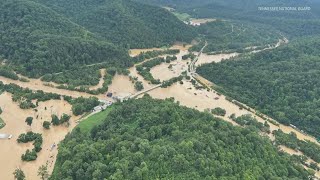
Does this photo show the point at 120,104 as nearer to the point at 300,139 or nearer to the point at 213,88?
the point at 213,88

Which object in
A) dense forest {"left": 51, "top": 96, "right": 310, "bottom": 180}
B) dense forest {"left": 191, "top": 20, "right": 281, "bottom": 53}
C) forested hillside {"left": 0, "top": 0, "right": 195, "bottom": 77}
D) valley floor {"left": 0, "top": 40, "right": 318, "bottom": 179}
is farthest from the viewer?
dense forest {"left": 191, "top": 20, "right": 281, "bottom": 53}

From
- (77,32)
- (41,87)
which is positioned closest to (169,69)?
(77,32)

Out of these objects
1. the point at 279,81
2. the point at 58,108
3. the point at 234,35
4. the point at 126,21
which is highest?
the point at 126,21

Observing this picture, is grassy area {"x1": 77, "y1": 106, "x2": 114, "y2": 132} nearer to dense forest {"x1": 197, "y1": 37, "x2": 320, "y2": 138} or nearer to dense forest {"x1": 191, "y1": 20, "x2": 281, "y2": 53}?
dense forest {"x1": 197, "y1": 37, "x2": 320, "y2": 138}

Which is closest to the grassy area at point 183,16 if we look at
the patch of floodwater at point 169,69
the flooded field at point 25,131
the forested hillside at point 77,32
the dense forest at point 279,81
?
the forested hillside at point 77,32

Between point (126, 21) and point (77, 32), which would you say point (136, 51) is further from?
point (77, 32)

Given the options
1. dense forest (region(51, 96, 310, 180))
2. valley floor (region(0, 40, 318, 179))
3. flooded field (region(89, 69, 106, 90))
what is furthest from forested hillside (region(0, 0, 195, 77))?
dense forest (region(51, 96, 310, 180))
